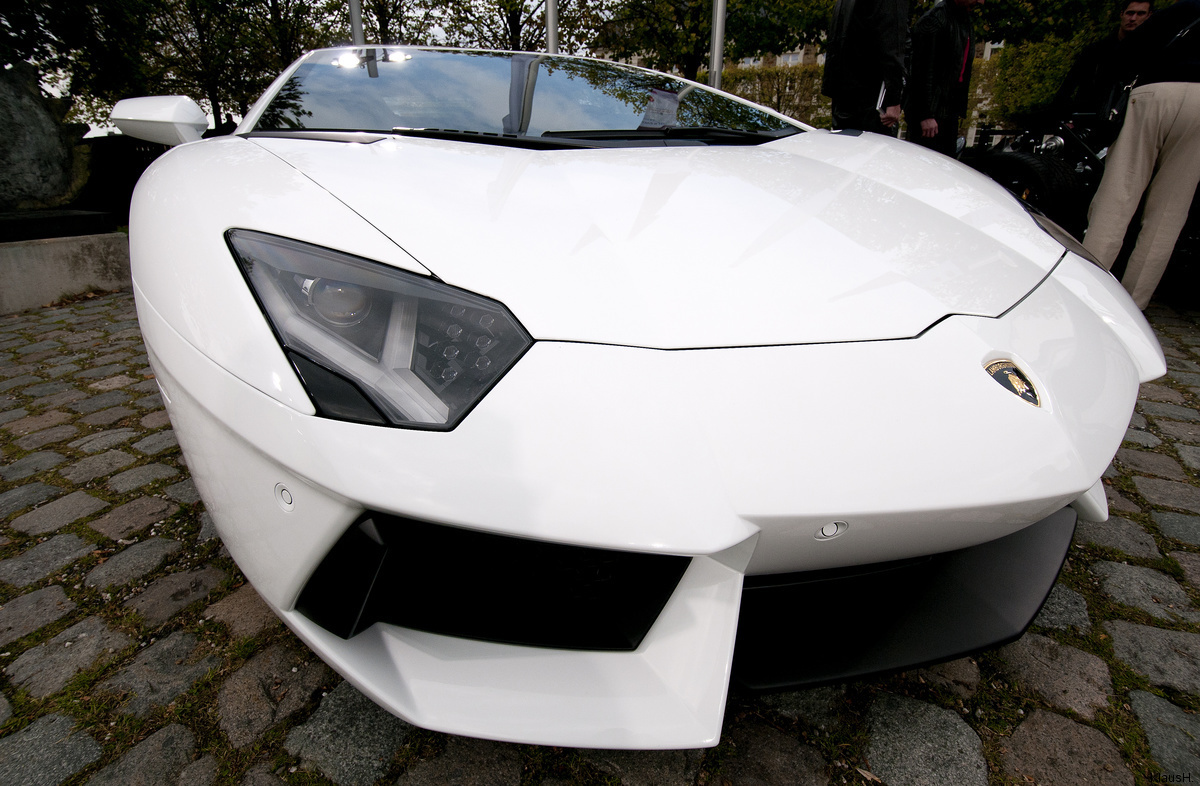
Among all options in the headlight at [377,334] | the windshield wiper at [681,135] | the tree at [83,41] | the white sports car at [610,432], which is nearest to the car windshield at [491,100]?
the windshield wiper at [681,135]

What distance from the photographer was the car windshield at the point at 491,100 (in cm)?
161

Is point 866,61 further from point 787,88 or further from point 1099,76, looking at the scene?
point 787,88

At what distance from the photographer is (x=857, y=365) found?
0.85 m

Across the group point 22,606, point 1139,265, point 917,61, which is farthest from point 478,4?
point 22,606

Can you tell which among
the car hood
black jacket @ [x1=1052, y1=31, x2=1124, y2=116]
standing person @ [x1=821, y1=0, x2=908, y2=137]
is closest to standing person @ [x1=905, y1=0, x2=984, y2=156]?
standing person @ [x1=821, y1=0, x2=908, y2=137]

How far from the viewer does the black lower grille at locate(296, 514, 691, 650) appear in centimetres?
84

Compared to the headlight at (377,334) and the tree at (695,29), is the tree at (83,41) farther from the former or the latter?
the tree at (695,29)

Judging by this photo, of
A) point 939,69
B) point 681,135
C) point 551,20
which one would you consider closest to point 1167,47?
point 939,69

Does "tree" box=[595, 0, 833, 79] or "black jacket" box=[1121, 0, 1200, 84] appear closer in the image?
"black jacket" box=[1121, 0, 1200, 84]

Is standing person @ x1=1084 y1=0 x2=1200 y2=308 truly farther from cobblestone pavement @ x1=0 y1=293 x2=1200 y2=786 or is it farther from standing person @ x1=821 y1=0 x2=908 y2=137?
cobblestone pavement @ x1=0 y1=293 x2=1200 y2=786

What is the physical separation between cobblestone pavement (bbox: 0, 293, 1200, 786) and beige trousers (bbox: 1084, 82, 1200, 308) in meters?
2.30

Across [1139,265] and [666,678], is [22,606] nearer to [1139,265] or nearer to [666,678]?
[666,678]

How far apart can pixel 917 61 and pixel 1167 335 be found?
7.22ft

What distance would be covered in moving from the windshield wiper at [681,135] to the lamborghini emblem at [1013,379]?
40.7 inches
